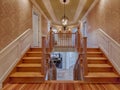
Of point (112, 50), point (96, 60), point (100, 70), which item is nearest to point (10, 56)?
point (100, 70)

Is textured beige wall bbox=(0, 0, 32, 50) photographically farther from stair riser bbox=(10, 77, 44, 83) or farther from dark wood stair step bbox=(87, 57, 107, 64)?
dark wood stair step bbox=(87, 57, 107, 64)

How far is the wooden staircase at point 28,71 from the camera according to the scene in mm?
4238

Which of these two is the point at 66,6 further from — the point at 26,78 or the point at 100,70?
the point at 26,78

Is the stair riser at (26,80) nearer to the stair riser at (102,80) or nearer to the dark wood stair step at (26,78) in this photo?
the dark wood stair step at (26,78)

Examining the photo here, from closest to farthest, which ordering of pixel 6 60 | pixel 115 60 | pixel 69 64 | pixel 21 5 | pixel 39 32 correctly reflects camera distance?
pixel 6 60
pixel 115 60
pixel 21 5
pixel 39 32
pixel 69 64

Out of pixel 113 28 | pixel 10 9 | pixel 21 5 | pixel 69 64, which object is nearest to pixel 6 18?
pixel 10 9

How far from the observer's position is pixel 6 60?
13.1ft

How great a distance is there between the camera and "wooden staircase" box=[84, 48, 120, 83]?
425 centimetres

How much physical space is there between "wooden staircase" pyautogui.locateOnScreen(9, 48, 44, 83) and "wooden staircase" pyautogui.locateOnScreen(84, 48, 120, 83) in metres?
1.38

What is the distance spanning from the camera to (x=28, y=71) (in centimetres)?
482

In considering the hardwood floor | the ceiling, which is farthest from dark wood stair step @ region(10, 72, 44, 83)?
the ceiling

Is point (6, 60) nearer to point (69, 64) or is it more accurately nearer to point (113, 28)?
point (113, 28)

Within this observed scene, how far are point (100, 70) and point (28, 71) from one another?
222 centimetres

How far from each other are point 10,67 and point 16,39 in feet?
3.07
